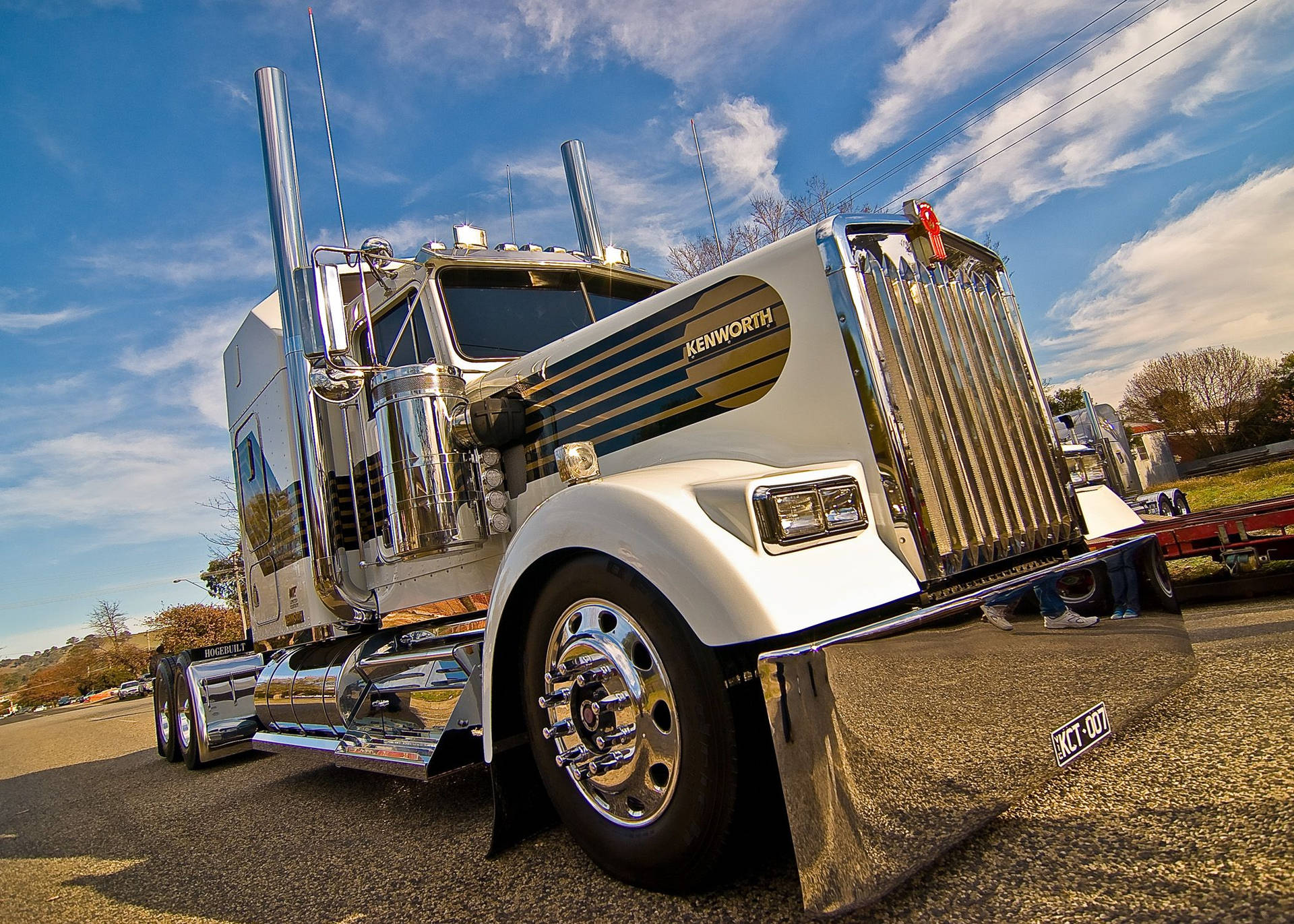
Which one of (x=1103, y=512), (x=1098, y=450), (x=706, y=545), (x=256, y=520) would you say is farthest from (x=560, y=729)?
(x=256, y=520)

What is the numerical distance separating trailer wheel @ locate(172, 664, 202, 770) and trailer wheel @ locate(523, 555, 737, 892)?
18.4 feet

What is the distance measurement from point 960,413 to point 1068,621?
75cm

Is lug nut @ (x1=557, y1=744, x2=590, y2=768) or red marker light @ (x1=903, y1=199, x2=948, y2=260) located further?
red marker light @ (x1=903, y1=199, x2=948, y2=260)

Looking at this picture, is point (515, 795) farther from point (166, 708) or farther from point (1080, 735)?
point (166, 708)

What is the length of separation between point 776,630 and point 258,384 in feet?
16.1

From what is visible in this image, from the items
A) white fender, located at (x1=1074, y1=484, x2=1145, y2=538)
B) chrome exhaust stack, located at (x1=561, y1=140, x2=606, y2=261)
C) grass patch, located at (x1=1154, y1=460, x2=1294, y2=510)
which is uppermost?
chrome exhaust stack, located at (x1=561, y1=140, x2=606, y2=261)

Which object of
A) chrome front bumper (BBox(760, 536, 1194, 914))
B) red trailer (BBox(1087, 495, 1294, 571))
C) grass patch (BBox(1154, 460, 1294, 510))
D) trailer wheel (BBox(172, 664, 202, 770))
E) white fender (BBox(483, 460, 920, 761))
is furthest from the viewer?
grass patch (BBox(1154, 460, 1294, 510))

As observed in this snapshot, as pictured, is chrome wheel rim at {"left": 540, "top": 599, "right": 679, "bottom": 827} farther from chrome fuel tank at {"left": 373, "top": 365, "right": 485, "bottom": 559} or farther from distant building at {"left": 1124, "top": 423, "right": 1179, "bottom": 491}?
distant building at {"left": 1124, "top": 423, "right": 1179, "bottom": 491}

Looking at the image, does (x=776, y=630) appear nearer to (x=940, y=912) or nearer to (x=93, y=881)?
(x=940, y=912)

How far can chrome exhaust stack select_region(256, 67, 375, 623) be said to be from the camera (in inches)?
A: 167

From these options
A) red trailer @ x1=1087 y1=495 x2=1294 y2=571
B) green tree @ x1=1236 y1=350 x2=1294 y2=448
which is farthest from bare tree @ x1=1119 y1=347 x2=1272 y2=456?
red trailer @ x1=1087 y1=495 x2=1294 y2=571

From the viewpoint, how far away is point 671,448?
2871mm

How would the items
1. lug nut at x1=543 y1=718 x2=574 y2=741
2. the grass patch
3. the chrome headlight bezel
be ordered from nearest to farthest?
the chrome headlight bezel < lug nut at x1=543 y1=718 x2=574 y2=741 < the grass patch

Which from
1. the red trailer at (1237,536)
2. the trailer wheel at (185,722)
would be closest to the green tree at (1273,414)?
the red trailer at (1237,536)
